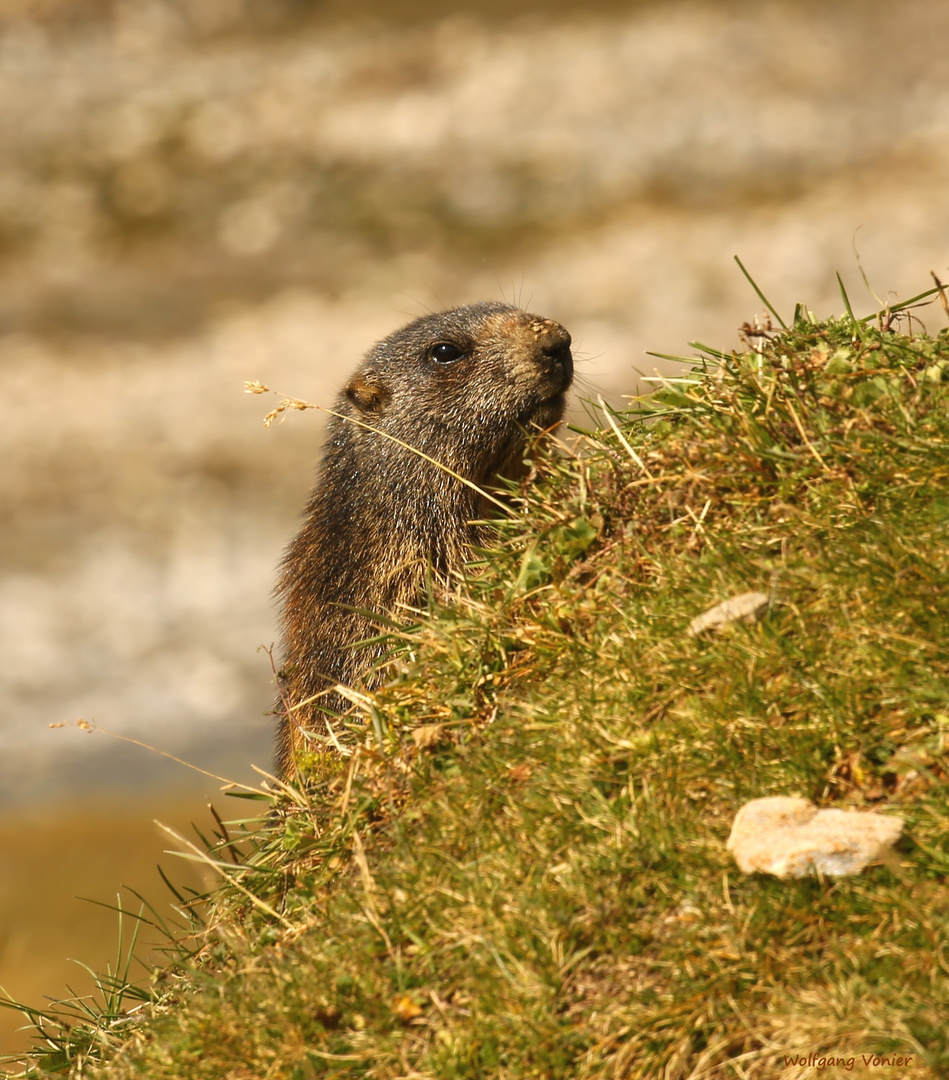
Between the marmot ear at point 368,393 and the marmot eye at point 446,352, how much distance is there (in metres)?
0.31

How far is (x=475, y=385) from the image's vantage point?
5391 millimetres

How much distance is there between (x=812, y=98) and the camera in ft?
46.4

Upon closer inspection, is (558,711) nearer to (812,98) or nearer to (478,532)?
(478,532)

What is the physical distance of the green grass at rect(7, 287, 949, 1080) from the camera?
2141 mm

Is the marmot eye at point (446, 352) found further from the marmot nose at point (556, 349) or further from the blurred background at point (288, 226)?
the blurred background at point (288, 226)

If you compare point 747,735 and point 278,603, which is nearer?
point 747,735

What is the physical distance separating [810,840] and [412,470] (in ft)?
10.9

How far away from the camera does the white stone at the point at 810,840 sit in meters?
2.16

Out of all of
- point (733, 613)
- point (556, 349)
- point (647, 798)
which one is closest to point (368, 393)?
point (556, 349)

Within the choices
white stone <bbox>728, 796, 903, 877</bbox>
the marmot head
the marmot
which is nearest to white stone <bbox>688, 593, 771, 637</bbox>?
white stone <bbox>728, 796, 903, 877</bbox>

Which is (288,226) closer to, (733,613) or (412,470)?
(412,470)

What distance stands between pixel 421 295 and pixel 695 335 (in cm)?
353

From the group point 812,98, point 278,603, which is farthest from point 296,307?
point 278,603

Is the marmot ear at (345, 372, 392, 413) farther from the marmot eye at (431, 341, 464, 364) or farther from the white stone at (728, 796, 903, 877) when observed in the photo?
the white stone at (728, 796, 903, 877)
